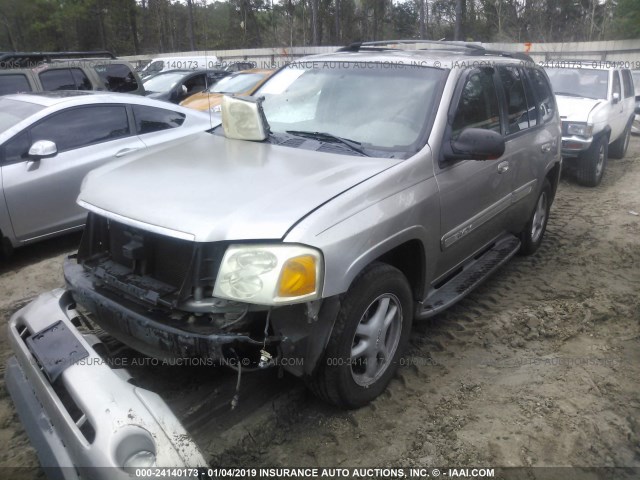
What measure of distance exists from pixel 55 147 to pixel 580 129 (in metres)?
7.12

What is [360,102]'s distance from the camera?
3561mm

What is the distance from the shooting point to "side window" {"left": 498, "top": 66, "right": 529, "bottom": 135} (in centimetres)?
420

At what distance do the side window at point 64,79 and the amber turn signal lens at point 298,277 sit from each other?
731 cm

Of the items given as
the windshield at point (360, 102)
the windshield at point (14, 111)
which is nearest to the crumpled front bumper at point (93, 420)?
the windshield at point (360, 102)

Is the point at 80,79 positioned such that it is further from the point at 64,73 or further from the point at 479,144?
the point at 479,144

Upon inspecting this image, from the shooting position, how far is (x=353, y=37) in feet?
155

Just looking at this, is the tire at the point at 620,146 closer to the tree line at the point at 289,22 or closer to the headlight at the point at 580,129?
the headlight at the point at 580,129

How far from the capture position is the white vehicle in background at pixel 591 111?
8.18 metres

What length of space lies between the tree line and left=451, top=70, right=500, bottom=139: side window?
103 ft

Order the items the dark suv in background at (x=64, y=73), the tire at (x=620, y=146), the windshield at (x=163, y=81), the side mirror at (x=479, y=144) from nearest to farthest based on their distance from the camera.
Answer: the side mirror at (x=479, y=144) → the dark suv in background at (x=64, y=73) → the tire at (x=620, y=146) → the windshield at (x=163, y=81)

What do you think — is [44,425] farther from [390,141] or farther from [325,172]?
[390,141]

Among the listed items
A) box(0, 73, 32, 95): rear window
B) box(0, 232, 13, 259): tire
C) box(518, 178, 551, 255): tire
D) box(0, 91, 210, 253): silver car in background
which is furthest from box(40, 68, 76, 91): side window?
box(518, 178, 551, 255): tire

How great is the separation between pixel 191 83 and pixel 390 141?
1007cm

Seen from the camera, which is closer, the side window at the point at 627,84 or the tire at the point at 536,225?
the tire at the point at 536,225
